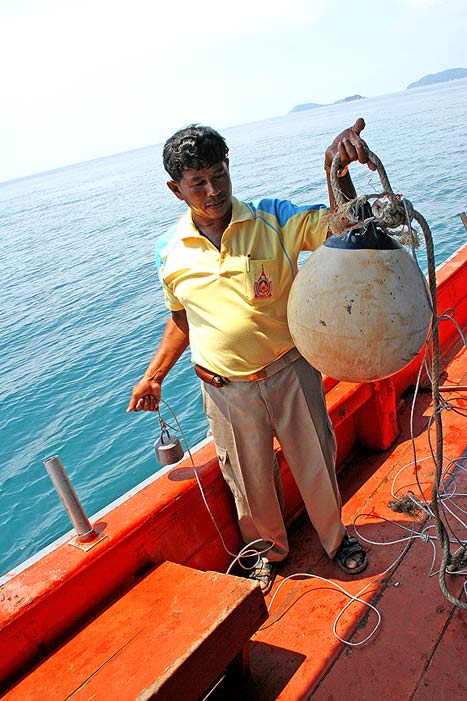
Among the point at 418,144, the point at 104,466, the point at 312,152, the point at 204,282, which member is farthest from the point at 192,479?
the point at 312,152

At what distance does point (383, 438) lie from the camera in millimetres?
3338

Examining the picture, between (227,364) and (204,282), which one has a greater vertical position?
(204,282)

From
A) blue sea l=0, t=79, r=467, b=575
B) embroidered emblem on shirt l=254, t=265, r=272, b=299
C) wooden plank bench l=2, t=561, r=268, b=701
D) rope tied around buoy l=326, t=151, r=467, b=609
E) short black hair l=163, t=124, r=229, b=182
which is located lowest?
blue sea l=0, t=79, r=467, b=575

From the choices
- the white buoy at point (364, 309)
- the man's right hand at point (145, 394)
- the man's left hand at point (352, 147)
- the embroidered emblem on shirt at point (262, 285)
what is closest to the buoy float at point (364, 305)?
the white buoy at point (364, 309)

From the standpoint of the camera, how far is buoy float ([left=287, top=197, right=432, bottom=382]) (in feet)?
4.57

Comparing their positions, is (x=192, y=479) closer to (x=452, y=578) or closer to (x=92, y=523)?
(x=92, y=523)

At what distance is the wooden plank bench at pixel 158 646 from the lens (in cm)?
169

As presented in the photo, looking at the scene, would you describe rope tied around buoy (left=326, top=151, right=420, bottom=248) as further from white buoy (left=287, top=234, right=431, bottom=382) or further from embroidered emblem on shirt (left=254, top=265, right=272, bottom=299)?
embroidered emblem on shirt (left=254, top=265, right=272, bottom=299)

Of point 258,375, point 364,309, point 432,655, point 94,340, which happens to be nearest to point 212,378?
point 258,375

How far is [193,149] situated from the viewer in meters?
2.07

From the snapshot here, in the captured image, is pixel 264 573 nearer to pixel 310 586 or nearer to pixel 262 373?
pixel 310 586

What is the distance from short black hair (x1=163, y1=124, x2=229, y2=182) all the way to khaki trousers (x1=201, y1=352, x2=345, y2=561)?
86 centimetres

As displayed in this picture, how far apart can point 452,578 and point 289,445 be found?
2.96ft

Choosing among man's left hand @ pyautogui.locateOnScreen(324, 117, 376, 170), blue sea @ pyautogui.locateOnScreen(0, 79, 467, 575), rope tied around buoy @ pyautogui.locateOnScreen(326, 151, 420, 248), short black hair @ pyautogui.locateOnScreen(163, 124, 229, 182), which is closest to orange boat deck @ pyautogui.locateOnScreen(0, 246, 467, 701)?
rope tied around buoy @ pyautogui.locateOnScreen(326, 151, 420, 248)
